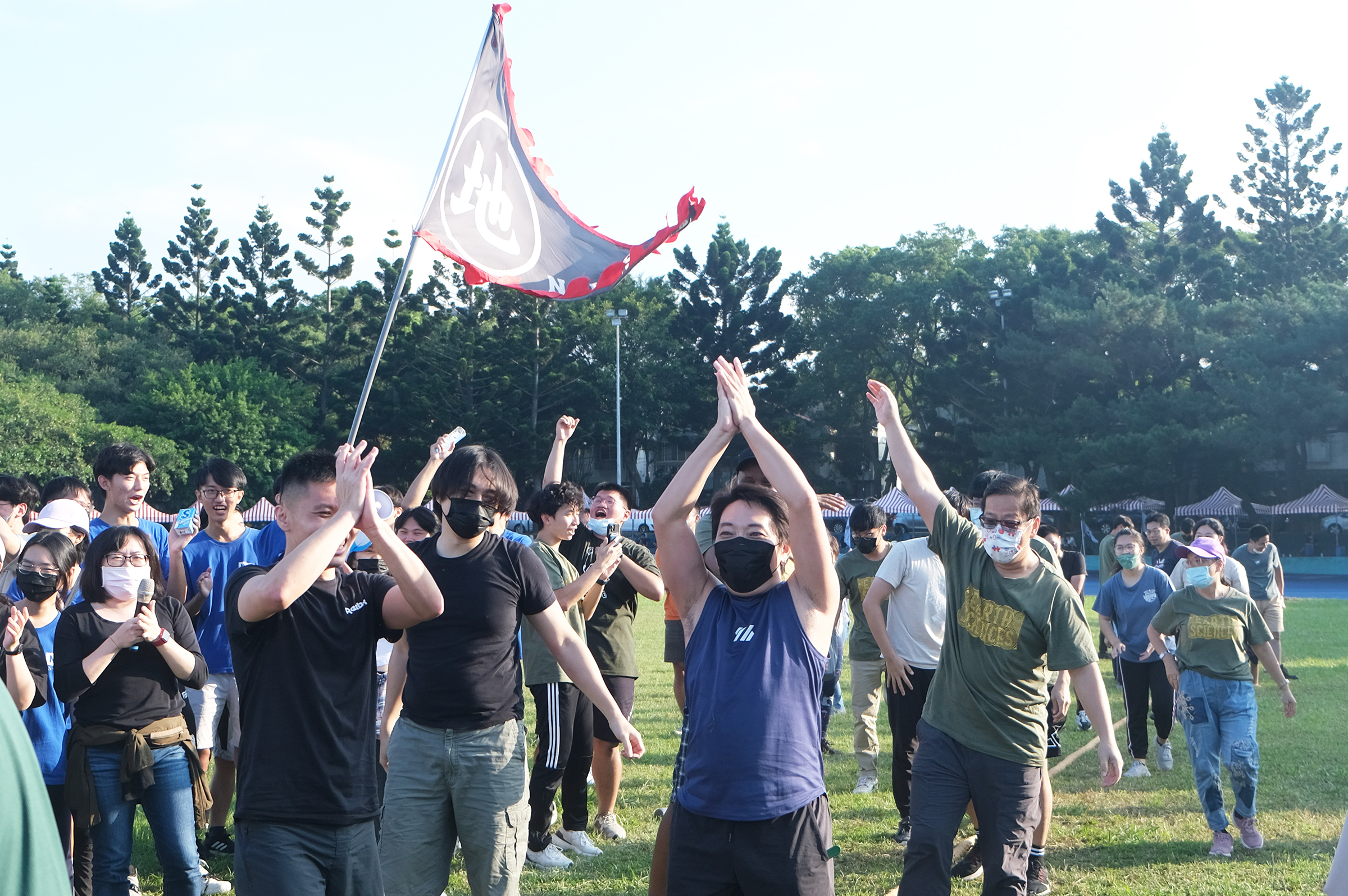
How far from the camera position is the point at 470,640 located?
14.4 feet

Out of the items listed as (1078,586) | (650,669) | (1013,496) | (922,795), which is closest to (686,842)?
(922,795)

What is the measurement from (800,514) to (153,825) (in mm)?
→ 3217

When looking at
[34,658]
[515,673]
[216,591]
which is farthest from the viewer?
[216,591]

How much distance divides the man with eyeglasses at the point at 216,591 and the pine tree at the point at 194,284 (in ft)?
188

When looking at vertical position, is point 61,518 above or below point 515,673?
above

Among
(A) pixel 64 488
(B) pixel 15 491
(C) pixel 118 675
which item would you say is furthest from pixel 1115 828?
(B) pixel 15 491

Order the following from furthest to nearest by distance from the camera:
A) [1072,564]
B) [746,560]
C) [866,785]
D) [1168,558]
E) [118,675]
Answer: [1168,558] < [1072,564] < [866,785] < [118,675] < [746,560]

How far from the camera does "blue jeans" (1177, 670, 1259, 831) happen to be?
22.6ft

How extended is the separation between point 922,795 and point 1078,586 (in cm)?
784

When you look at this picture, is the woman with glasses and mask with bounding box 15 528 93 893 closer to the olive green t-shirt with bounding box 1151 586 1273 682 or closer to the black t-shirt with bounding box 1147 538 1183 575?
the olive green t-shirt with bounding box 1151 586 1273 682

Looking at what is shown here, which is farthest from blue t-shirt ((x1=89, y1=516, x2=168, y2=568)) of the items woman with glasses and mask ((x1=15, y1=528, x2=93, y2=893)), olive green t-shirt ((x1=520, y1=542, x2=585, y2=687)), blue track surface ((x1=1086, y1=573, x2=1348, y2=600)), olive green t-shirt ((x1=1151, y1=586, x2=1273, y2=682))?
blue track surface ((x1=1086, y1=573, x2=1348, y2=600))

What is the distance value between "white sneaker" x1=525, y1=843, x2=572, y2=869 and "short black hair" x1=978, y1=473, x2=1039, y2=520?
10.8 ft

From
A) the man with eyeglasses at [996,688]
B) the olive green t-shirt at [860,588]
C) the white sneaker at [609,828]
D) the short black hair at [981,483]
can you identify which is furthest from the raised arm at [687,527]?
the olive green t-shirt at [860,588]

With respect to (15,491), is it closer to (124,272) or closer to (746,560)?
(746,560)
